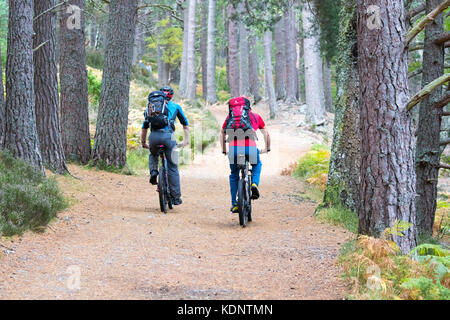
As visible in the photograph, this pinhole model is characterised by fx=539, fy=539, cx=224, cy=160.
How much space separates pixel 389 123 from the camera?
5.60m

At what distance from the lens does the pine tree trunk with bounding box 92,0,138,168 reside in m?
12.5

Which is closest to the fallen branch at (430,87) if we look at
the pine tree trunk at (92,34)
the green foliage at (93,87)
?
the green foliage at (93,87)

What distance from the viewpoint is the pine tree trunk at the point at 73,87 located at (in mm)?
12094

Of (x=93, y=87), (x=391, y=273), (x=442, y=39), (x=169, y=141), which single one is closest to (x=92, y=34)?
(x=93, y=87)

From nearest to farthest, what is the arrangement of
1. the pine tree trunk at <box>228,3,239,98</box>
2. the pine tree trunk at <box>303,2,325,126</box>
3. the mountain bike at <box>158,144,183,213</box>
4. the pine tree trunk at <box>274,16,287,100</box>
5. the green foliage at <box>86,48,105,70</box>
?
1. the mountain bike at <box>158,144,183,213</box>
2. the pine tree trunk at <box>303,2,325,126</box>
3. the green foliage at <box>86,48,105,70</box>
4. the pine tree trunk at <box>228,3,239,98</box>
5. the pine tree trunk at <box>274,16,287,100</box>

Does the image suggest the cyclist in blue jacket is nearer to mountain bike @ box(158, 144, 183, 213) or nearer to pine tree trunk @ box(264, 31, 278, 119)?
mountain bike @ box(158, 144, 183, 213)

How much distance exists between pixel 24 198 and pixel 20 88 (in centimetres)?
224

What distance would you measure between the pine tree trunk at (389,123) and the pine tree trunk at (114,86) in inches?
308

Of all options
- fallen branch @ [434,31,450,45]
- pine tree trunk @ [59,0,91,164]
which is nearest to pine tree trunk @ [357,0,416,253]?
fallen branch @ [434,31,450,45]

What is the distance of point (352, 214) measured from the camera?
8.27 meters

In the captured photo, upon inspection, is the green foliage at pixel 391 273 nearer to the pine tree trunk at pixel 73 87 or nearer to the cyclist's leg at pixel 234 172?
the cyclist's leg at pixel 234 172

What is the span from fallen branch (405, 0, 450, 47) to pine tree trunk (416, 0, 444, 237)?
3.38 m

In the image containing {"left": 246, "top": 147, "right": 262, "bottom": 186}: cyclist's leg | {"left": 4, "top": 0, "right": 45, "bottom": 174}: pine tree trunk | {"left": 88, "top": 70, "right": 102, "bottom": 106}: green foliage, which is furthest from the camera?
{"left": 88, "top": 70, "right": 102, "bottom": 106}: green foliage

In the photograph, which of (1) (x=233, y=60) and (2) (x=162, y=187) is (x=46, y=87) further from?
(1) (x=233, y=60)
